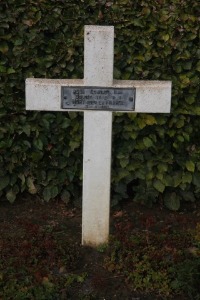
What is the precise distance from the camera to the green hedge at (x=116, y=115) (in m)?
4.88

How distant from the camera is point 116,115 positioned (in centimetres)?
503

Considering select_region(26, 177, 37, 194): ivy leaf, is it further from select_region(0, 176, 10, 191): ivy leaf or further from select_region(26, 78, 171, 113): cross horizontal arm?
select_region(26, 78, 171, 113): cross horizontal arm

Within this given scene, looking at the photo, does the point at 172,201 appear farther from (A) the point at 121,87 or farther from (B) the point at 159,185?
(A) the point at 121,87

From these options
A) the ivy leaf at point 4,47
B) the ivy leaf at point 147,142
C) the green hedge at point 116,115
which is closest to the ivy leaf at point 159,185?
the green hedge at point 116,115

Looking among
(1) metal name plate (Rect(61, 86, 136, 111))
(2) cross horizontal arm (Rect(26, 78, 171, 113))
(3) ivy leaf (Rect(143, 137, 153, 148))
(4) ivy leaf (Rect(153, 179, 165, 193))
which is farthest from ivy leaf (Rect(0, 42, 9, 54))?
(4) ivy leaf (Rect(153, 179, 165, 193))

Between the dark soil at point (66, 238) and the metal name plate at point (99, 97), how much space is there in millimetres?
1053

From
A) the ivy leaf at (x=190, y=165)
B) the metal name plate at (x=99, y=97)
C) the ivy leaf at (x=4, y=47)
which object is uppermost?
the ivy leaf at (x=4, y=47)

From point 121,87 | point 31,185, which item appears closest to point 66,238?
point 31,185

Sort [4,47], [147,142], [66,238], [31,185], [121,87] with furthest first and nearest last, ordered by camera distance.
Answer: [31,185] < [147,142] < [4,47] < [66,238] < [121,87]

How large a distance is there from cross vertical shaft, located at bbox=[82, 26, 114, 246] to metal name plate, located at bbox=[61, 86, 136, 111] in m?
0.04

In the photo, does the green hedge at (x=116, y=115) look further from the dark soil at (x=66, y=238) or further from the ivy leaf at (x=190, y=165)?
the dark soil at (x=66, y=238)

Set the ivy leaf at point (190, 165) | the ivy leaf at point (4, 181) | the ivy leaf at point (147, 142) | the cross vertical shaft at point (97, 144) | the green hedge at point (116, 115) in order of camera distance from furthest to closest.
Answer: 1. the ivy leaf at point (4, 181)
2. the ivy leaf at point (190, 165)
3. the ivy leaf at point (147, 142)
4. the green hedge at point (116, 115)
5. the cross vertical shaft at point (97, 144)

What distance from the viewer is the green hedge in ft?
16.0

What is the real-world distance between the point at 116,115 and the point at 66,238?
1.11m
